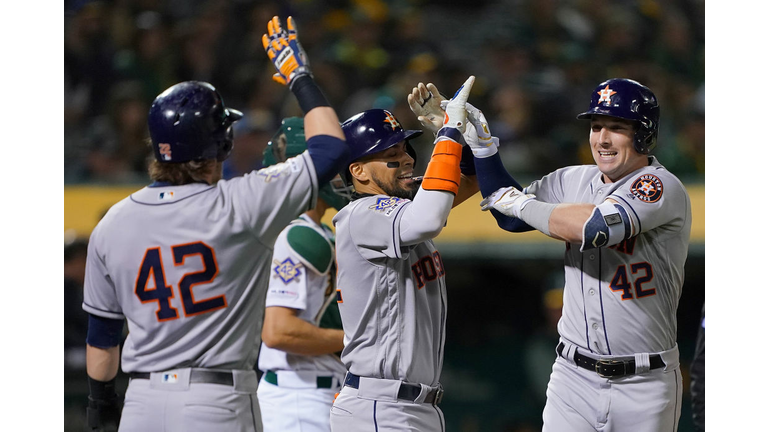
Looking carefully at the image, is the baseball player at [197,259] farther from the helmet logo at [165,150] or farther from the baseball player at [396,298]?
the baseball player at [396,298]

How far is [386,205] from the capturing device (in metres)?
3.27

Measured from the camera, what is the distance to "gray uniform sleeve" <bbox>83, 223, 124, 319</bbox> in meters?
3.07

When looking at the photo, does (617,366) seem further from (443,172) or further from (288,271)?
(288,271)

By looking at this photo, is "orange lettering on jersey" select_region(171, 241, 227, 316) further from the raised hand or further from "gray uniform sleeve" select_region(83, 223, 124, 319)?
the raised hand

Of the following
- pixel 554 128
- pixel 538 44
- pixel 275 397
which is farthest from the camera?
pixel 538 44

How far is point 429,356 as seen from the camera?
3326 millimetres

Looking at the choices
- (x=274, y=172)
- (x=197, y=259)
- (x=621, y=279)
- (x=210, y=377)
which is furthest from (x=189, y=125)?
(x=621, y=279)

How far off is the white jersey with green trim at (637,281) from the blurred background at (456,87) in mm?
3725

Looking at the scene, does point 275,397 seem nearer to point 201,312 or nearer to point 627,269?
point 201,312

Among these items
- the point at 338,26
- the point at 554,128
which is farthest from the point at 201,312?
the point at 338,26

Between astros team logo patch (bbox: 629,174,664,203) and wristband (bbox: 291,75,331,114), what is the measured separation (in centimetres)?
140

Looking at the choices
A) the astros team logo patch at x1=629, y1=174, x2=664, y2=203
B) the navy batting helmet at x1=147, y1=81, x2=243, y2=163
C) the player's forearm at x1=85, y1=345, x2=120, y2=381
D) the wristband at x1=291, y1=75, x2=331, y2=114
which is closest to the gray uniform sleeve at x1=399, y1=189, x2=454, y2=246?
the wristband at x1=291, y1=75, x2=331, y2=114

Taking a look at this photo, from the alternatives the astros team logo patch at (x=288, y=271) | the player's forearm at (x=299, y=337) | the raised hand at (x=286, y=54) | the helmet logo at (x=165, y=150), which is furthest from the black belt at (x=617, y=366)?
the helmet logo at (x=165, y=150)

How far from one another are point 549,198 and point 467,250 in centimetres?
354
